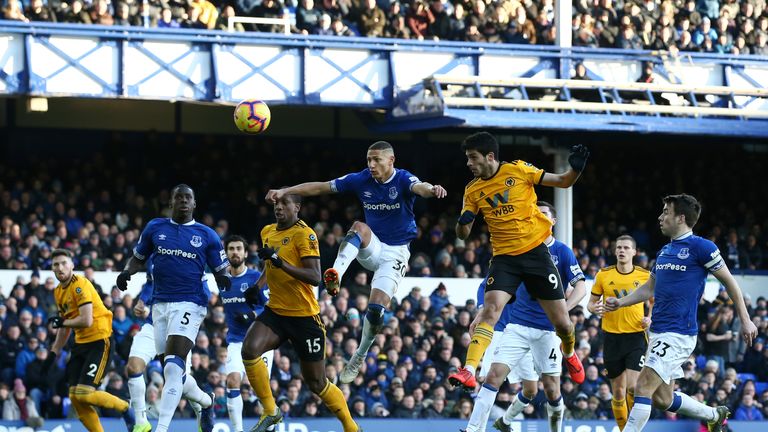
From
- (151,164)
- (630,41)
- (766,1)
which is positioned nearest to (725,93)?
(630,41)

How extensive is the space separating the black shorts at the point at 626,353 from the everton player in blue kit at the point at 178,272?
203 inches

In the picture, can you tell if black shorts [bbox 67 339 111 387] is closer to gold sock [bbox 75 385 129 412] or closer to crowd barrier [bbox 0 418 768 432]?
gold sock [bbox 75 385 129 412]

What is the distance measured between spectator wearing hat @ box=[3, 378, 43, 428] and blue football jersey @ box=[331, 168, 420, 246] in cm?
717

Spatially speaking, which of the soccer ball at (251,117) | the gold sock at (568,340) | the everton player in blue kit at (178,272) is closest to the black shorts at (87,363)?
the everton player in blue kit at (178,272)

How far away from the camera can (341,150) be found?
98.3ft

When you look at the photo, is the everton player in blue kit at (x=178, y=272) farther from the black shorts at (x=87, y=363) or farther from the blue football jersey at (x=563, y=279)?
the blue football jersey at (x=563, y=279)

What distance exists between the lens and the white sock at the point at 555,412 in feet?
55.7

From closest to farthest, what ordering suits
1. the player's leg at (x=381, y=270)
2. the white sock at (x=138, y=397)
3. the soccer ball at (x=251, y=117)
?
the player's leg at (x=381, y=270) → the soccer ball at (x=251, y=117) → the white sock at (x=138, y=397)

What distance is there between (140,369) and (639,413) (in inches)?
242

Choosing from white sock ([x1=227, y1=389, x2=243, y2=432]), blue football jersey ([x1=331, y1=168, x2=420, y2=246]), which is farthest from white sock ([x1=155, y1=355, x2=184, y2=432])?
blue football jersey ([x1=331, y1=168, x2=420, y2=246])

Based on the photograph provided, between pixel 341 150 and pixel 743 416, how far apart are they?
10189 mm

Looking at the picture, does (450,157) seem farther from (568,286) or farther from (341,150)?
(568,286)

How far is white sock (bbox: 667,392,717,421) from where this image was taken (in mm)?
15570

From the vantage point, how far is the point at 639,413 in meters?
15.0
